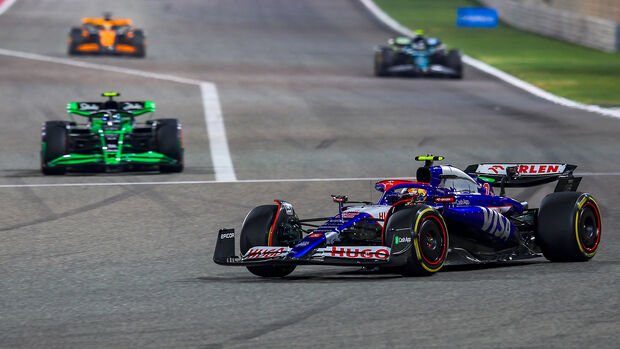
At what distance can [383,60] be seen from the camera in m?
38.3

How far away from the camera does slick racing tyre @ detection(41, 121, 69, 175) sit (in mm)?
20281

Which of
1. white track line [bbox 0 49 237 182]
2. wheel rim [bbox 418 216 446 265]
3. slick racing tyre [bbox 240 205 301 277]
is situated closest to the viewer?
wheel rim [bbox 418 216 446 265]

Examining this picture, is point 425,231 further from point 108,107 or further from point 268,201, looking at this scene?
point 108,107

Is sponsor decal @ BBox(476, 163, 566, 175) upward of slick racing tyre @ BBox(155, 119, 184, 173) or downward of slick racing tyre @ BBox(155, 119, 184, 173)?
upward

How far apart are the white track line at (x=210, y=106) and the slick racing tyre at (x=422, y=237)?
903 centimetres

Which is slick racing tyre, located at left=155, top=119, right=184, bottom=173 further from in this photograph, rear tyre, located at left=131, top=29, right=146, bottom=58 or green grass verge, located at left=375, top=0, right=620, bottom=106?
rear tyre, located at left=131, top=29, right=146, bottom=58

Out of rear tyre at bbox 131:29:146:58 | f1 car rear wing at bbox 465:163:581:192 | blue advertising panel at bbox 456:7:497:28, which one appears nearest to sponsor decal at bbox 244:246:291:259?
f1 car rear wing at bbox 465:163:581:192

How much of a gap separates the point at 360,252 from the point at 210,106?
67.5 ft

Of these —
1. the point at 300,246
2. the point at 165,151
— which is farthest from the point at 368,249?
the point at 165,151

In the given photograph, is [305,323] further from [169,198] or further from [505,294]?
[169,198]

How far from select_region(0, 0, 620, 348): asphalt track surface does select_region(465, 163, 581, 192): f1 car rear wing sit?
2.76ft

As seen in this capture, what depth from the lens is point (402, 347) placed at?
831cm

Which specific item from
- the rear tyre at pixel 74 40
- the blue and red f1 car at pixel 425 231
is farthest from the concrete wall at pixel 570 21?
the blue and red f1 car at pixel 425 231

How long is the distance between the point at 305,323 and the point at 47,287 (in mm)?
2849
